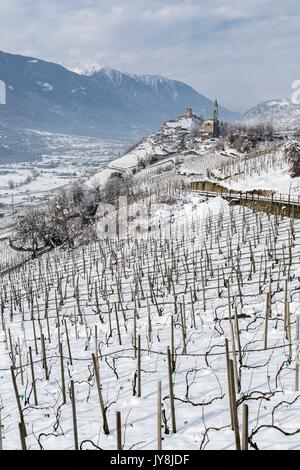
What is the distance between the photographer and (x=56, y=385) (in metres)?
7.24

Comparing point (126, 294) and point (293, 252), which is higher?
point (293, 252)

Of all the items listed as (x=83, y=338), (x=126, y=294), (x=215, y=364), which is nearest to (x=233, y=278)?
(x=126, y=294)

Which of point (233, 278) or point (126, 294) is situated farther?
point (126, 294)

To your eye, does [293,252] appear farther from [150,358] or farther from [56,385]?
[56,385]

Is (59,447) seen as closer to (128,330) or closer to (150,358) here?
(150,358)

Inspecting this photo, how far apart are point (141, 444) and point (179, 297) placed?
7.24 m

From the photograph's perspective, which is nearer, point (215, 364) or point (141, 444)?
point (141, 444)

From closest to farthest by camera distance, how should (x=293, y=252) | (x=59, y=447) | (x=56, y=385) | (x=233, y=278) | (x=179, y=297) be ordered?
(x=59, y=447), (x=56, y=385), (x=179, y=297), (x=233, y=278), (x=293, y=252)

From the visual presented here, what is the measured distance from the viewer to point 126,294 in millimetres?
14102

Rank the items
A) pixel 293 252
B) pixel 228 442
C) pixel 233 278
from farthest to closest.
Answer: pixel 293 252
pixel 233 278
pixel 228 442
